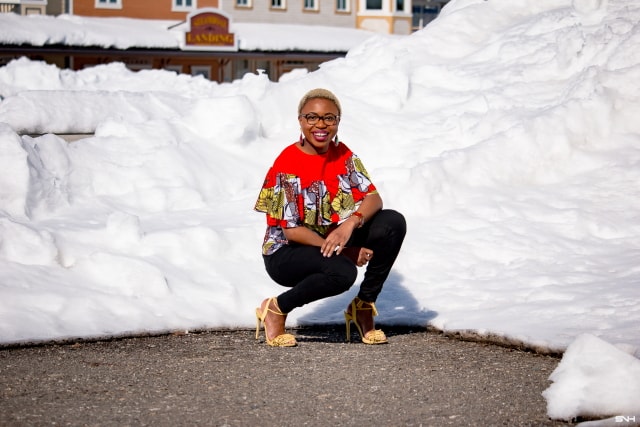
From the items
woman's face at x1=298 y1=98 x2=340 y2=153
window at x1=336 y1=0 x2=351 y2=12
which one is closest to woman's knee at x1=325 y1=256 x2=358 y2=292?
woman's face at x1=298 y1=98 x2=340 y2=153

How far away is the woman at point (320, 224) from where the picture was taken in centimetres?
587

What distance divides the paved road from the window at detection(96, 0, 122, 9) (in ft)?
Answer: 121

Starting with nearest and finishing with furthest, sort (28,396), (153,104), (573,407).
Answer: (573,407) → (28,396) → (153,104)

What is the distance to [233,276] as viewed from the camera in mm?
7273

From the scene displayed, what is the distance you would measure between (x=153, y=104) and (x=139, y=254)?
694 cm

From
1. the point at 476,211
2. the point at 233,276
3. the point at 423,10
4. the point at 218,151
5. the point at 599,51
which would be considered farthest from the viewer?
the point at 423,10

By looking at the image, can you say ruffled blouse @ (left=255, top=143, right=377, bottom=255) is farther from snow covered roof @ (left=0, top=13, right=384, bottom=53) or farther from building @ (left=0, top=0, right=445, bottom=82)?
building @ (left=0, top=0, right=445, bottom=82)

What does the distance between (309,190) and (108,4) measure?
1471 inches

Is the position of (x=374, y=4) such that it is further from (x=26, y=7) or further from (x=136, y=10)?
(x=26, y=7)

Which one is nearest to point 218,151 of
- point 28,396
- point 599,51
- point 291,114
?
point 291,114

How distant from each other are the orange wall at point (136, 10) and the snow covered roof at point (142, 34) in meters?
0.39

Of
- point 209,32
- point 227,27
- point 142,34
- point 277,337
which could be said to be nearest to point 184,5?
point 227,27

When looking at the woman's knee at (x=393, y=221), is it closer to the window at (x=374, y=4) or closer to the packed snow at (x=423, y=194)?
the packed snow at (x=423, y=194)

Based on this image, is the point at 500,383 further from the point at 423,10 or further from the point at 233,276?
the point at 423,10
